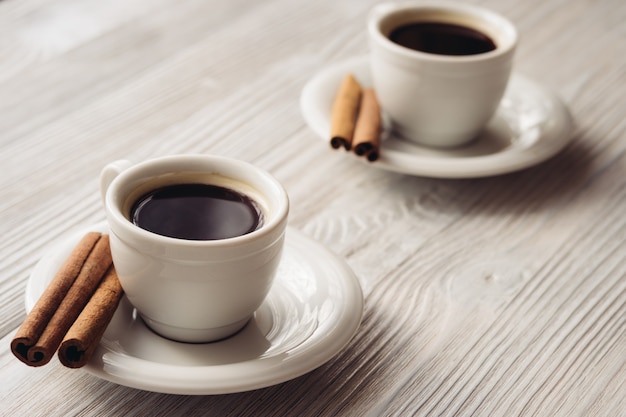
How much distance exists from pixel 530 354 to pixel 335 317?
0.21 m

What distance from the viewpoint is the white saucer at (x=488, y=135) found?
42.4 inches

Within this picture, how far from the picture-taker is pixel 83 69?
4.22ft

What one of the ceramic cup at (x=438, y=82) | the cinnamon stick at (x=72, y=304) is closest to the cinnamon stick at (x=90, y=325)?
the cinnamon stick at (x=72, y=304)

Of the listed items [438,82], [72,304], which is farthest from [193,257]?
[438,82]

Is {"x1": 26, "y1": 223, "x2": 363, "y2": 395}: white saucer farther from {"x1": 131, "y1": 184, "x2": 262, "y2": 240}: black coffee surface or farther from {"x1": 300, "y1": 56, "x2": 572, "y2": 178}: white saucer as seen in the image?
{"x1": 300, "y1": 56, "x2": 572, "y2": 178}: white saucer

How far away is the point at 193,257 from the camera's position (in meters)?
0.69

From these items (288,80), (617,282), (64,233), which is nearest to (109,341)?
(64,233)

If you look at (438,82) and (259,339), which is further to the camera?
(438,82)

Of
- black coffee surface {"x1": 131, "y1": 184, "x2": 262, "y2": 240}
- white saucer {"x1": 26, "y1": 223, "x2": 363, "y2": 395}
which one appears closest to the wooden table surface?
white saucer {"x1": 26, "y1": 223, "x2": 363, "y2": 395}

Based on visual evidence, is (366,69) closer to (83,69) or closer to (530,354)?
(83,69)

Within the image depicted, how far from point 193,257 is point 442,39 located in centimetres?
65

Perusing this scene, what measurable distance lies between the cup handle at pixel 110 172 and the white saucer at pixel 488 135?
1.20 ft

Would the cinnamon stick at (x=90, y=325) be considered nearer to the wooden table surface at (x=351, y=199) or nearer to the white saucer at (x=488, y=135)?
the wooden table surface at (x=351, y=199)

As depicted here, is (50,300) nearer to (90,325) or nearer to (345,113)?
(90,325)
